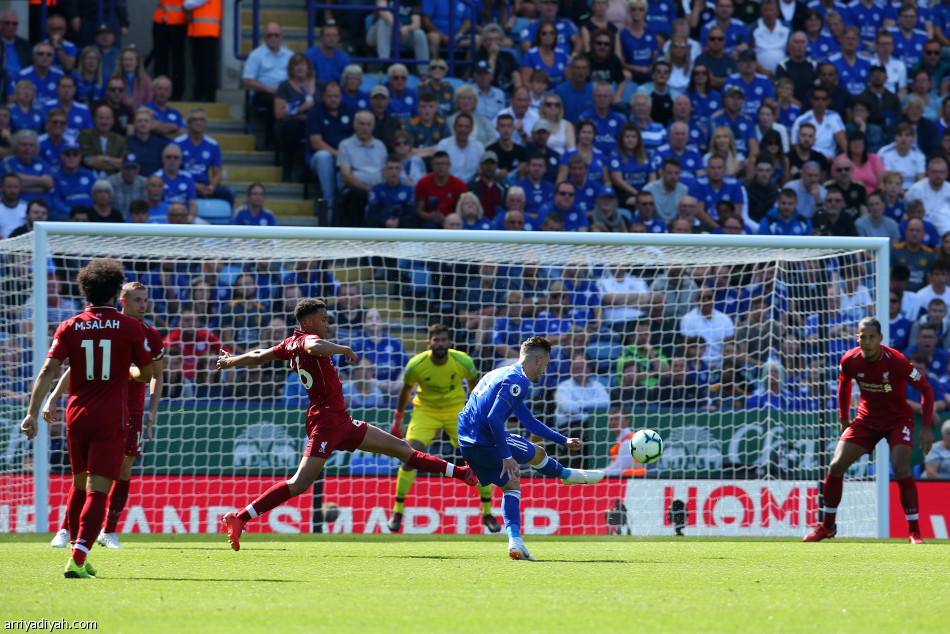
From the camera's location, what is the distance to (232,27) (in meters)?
18.0

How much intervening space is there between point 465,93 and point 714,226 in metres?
3.86

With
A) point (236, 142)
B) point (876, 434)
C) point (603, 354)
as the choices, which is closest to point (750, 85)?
point (603, 354)

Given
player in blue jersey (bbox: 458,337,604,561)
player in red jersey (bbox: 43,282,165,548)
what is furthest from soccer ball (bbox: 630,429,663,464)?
player in red jersey (bbox: 43,282,165,548)

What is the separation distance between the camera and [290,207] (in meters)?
16.7

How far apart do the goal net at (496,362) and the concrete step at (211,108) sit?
4.40m

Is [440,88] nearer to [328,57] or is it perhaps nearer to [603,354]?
[328,57]

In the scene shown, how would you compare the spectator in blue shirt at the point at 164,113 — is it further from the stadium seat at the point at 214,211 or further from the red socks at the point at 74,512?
the red socks at the point at 74,512

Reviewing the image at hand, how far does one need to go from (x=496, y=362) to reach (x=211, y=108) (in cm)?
675

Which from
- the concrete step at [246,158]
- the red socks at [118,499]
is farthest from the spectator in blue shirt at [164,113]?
the red socks at [118,499]

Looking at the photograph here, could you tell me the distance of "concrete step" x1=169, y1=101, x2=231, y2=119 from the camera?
17.6 metres

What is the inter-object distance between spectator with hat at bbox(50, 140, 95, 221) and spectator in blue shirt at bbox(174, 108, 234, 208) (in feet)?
4.44

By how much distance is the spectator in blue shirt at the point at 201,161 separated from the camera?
51.3 feet

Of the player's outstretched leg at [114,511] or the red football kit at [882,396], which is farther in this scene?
the red football kit at [882,396]

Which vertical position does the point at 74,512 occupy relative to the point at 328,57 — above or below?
below
